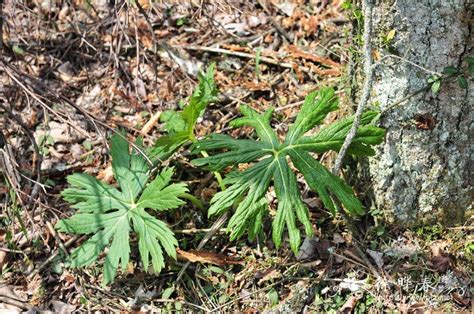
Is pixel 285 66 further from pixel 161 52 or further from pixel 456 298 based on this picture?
pixel 456 298

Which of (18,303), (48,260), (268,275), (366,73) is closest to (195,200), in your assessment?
(268,275)

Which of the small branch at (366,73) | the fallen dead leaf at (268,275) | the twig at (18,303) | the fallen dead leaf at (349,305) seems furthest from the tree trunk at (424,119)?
the twig at (18,303)

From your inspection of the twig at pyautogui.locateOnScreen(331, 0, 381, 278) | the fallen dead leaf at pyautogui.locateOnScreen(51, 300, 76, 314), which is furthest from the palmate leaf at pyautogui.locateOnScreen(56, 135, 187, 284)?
the twig at pyautogui.locateOnScreen(331, 0, 381, 278)

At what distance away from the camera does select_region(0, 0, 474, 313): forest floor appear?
2.85 metres

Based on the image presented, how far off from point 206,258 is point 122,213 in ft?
1.50

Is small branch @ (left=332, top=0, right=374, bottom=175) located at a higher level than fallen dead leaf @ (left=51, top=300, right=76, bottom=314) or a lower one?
higher

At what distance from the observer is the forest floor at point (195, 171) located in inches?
112

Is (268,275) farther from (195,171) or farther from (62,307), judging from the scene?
(62,307)

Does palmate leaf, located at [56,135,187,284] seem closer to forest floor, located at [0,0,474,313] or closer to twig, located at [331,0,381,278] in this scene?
forest floor, located at [0,0,474,313]

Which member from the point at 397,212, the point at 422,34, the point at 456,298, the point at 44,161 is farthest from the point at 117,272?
the point at 422,34

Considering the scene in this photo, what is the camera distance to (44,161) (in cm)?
360

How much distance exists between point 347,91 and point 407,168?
1.53 feet

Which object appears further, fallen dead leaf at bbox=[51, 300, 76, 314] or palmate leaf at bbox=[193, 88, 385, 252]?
fallen dead leaf at bbox=[51, 300, 76, 314]

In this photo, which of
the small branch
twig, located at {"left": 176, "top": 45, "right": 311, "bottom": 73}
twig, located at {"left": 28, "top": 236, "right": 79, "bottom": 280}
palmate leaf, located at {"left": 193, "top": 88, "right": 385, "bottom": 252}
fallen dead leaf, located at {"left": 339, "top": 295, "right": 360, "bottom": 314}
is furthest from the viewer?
twig, located at {"left": 176, "top": 45, "right": 311, "bottom": 73}
